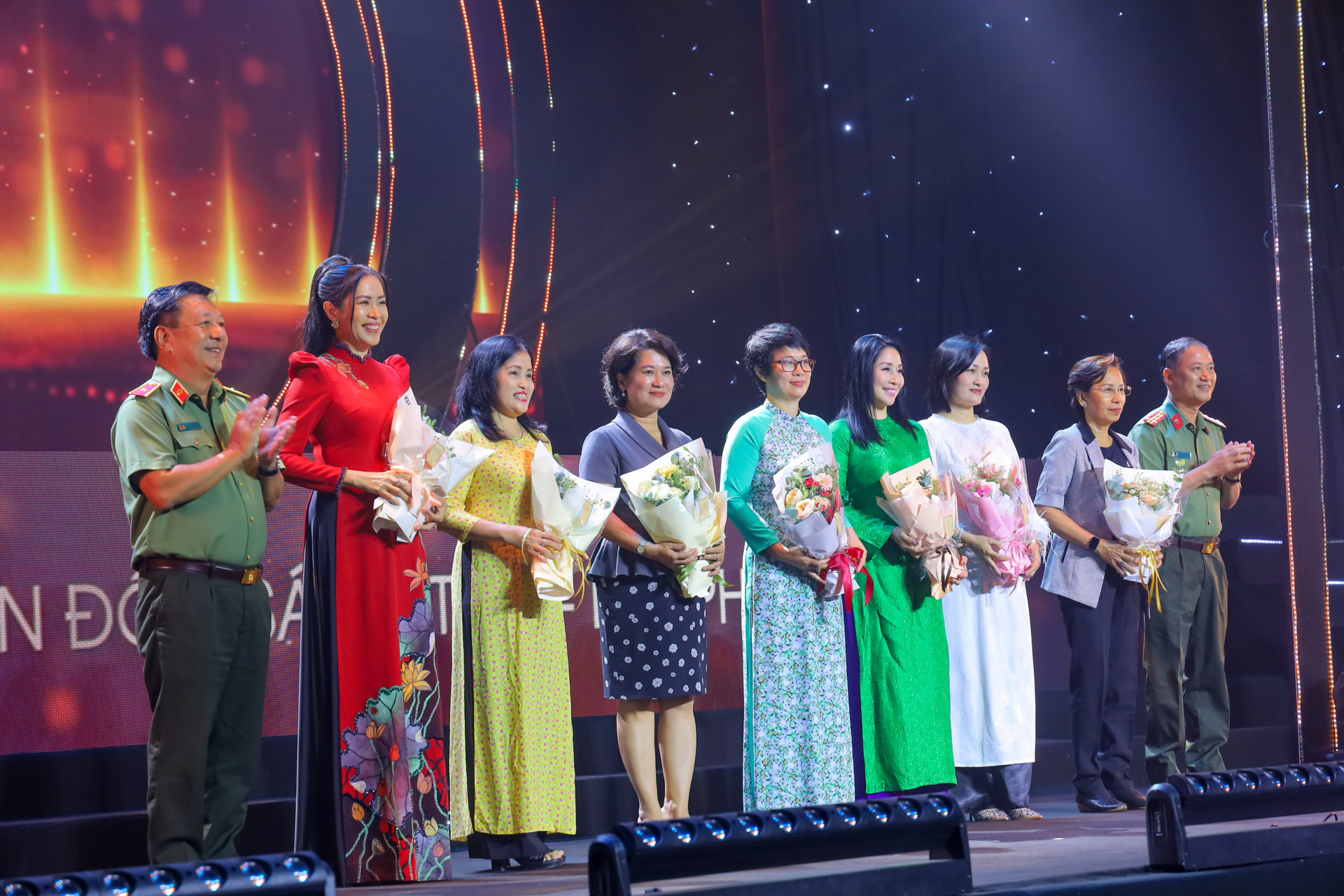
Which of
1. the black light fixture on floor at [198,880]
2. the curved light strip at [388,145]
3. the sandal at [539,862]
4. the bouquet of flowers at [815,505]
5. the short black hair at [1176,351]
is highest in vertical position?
the curved light strip at [388,145]

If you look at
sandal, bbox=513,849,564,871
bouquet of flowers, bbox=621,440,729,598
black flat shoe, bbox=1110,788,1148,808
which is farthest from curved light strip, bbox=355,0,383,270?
black flat shoe, bbox=1110,788,1148,808

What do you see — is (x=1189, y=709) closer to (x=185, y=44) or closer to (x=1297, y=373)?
(x=1297, y=373)

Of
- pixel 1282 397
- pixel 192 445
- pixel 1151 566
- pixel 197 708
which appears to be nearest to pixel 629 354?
pixel 192 445

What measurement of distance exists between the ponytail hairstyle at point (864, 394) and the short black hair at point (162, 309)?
73.5 inches

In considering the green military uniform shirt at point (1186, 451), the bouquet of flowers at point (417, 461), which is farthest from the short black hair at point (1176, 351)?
the bouquet of flowers at point (417, 461)

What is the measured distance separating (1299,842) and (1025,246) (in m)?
3.40

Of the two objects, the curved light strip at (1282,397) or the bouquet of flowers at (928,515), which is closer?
the bouquet of flowers at (928,515)

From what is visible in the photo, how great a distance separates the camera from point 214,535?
9.11 feet

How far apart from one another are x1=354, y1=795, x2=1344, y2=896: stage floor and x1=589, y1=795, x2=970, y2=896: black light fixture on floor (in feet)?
0.25

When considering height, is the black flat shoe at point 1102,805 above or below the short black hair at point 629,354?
below

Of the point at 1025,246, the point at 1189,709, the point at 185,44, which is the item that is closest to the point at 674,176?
the point at 1025,246

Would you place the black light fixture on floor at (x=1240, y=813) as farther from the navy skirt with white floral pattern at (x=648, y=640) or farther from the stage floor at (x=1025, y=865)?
the navy skirt with white floral pattern at (x=648, y=640)

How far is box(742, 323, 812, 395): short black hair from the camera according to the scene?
3764 millimetres

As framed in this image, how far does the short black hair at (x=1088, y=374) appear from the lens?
438 cm
